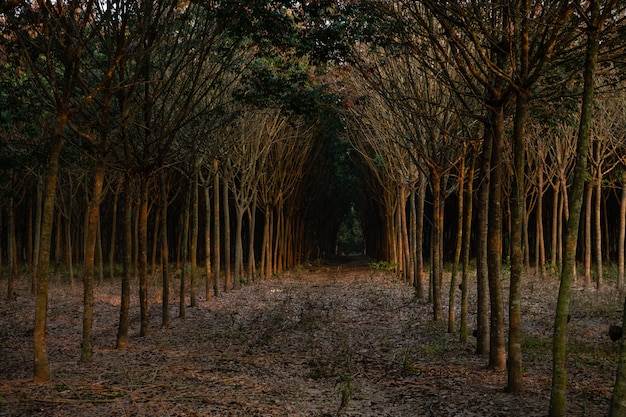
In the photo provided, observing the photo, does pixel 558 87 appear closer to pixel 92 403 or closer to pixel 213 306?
pixel 92 403

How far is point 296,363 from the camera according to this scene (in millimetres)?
10656

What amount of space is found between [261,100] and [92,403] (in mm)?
7812

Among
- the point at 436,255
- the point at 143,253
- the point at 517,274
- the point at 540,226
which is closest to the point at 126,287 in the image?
the point at 143,253

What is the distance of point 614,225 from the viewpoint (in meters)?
37.2

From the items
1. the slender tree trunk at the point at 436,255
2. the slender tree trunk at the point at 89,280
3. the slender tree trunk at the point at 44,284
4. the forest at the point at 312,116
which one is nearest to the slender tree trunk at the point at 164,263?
the forest at the point at 312,116

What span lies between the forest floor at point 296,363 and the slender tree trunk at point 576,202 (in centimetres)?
87

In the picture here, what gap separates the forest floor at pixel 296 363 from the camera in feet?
24.6

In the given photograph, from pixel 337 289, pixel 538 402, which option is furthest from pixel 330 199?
pixel 538 402

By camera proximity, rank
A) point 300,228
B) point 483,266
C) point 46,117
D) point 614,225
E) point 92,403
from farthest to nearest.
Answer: point 300,228, point 614,225, point 46,117, point 483,266, point 92,403

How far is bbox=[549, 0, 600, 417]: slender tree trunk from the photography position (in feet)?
19.9

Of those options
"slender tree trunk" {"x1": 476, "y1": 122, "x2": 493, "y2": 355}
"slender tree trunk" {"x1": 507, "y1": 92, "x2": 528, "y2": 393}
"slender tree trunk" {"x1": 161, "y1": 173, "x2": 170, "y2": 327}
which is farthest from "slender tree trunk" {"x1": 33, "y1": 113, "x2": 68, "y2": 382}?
"slender tree trunk" {"x1": 476, "y1": 122, "x2": 493, "y2": 355}

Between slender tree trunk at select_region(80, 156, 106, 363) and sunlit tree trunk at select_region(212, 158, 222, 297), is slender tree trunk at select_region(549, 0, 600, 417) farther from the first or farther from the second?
sunlit tree trunk at select_region(212, 158, 222, 297)

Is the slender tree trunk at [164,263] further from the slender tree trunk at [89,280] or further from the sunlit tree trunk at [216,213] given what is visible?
the slender tree trunk at [89,280]

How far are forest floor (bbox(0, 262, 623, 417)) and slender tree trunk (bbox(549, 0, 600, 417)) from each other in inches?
34.1
